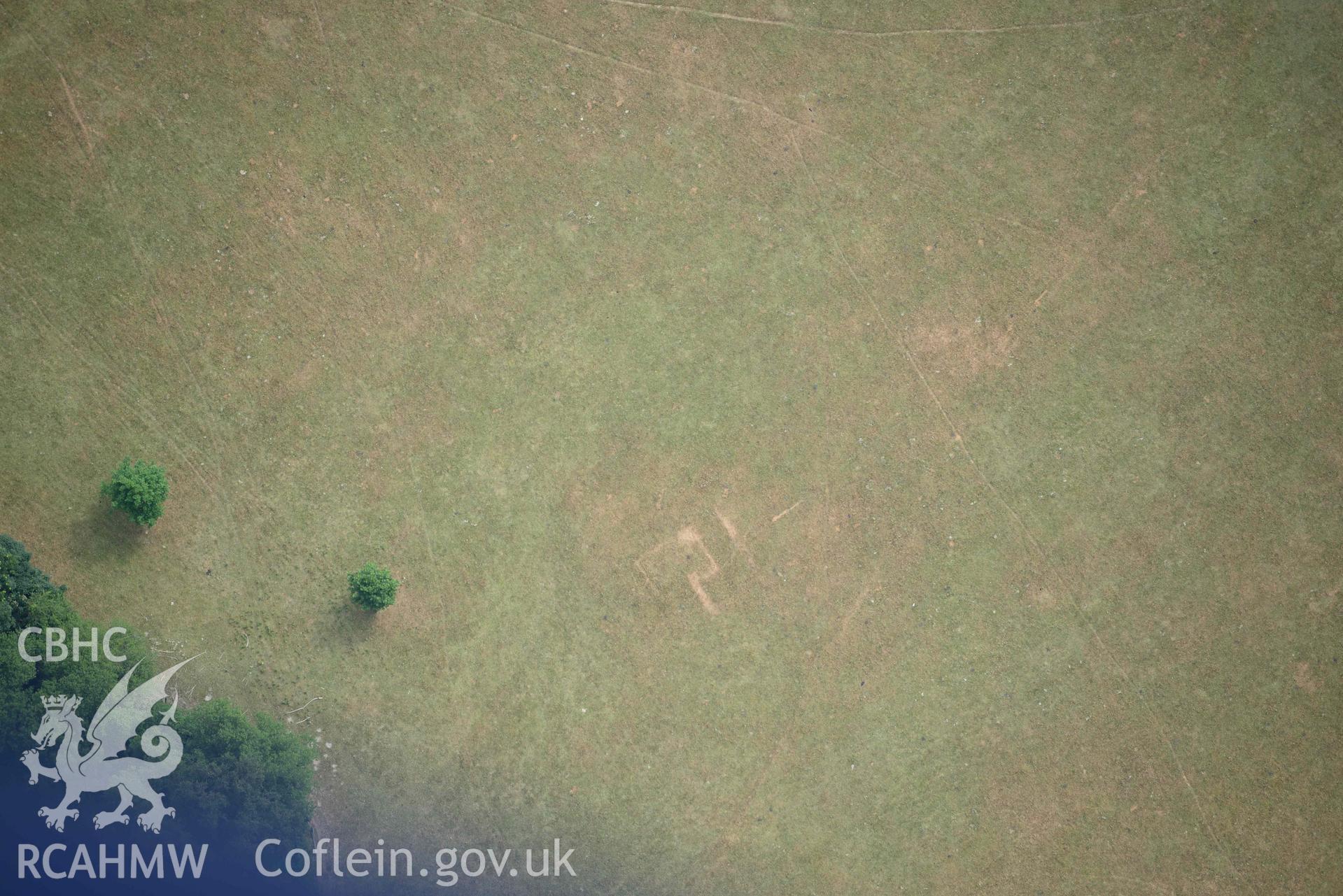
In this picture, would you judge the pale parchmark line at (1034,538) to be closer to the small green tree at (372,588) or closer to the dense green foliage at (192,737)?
the small green tree at (372,588)

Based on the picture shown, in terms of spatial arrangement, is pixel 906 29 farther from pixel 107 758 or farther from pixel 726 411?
pixel 107 758

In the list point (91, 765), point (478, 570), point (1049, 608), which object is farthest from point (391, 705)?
point (1049, 608)

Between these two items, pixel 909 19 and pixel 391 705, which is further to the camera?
pixel 909 19

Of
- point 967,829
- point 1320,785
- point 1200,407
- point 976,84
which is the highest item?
point 976,84

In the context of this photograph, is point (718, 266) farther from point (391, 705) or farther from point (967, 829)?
point (967, 829)

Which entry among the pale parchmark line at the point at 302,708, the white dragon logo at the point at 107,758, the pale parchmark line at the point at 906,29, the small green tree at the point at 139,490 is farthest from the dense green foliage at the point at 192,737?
the pale parchmark line at the point at 906,29

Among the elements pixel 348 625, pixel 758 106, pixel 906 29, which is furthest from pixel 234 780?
pixel 906 29

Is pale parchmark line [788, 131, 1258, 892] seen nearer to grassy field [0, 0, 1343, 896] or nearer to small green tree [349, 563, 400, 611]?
grassy field [0, 0, 1343, 896]
